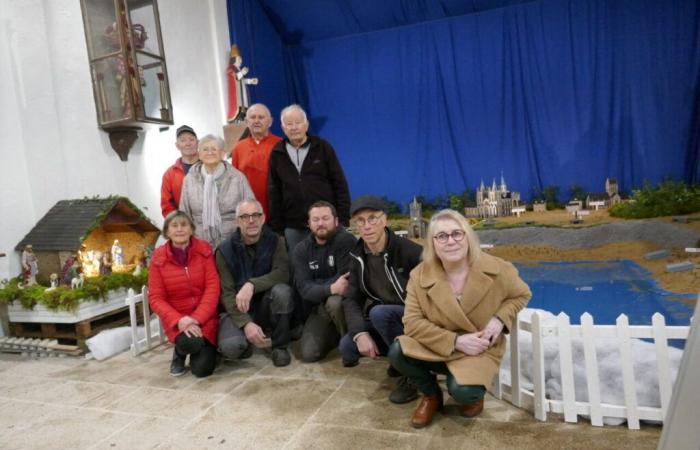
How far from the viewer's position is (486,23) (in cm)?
759

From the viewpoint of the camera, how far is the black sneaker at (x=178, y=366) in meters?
3.27

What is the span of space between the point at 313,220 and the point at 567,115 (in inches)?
224

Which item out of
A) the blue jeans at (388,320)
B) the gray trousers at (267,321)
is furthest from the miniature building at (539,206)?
the blue jeans at (388,320)

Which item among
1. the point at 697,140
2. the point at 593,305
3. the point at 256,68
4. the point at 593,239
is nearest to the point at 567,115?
the point at 697,140

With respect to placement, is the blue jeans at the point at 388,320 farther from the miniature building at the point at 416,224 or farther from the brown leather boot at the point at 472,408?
the miniature building at the point at 416,224

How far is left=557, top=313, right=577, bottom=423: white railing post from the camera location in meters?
2.22

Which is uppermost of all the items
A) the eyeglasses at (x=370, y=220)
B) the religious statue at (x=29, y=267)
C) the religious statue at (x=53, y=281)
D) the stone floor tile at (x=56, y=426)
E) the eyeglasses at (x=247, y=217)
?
the eyeglasses at (x=247, y=217)

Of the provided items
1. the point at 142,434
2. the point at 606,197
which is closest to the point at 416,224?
the point at 606,197

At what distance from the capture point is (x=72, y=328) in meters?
4.00

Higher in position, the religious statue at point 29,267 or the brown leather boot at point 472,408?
the religious statue at point 29,267

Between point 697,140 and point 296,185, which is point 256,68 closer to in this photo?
point 296,185

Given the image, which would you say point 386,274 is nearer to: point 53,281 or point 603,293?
point 53,281

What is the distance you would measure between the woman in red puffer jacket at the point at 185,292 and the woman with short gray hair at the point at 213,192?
0.34 metres

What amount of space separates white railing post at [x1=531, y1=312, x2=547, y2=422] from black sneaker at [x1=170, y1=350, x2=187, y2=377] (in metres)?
2.34
